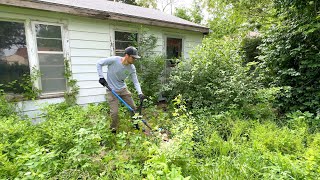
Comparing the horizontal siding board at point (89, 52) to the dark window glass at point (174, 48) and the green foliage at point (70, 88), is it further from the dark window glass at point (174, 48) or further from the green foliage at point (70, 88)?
the dark window glass at point (174, 48)

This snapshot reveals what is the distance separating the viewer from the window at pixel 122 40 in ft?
18.6

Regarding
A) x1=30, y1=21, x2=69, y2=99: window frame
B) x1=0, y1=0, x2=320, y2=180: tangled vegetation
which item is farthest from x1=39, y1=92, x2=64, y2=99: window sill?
x1=0, y1=0, x2=320, y2=180: tangled vegetation

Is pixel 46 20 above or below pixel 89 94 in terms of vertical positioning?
above

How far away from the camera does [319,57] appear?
182 inches

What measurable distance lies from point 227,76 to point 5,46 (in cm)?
528

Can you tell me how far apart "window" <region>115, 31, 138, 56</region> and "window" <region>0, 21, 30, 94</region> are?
2.31 m

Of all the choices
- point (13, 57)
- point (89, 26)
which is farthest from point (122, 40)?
point (13, 57)

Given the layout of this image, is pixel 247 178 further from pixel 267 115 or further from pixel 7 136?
pixel 7 136

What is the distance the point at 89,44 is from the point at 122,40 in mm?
1096

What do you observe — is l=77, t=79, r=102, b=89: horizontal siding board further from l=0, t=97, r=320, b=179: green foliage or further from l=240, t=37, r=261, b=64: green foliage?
l=240, t=37, r=261, b=64: green foliage

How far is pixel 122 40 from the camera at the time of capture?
5785 millimetres

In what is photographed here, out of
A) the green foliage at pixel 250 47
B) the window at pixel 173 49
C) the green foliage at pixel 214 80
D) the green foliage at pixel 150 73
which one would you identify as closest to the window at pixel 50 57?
the green foliage at pixel 150 73

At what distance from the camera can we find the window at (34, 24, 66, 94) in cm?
434

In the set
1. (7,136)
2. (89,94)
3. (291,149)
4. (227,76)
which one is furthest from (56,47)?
(291,149)
